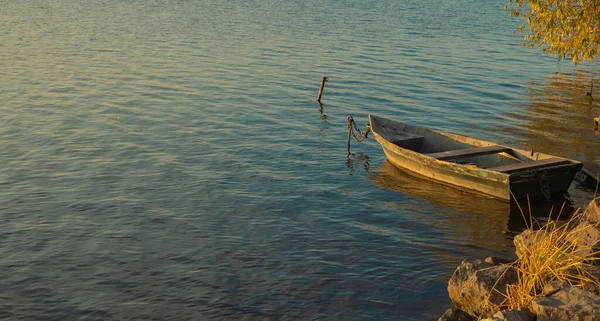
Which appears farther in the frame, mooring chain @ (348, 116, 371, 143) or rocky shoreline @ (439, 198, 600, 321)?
mooring chain @ (348, 116, 371, 143)

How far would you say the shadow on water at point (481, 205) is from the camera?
19.6m

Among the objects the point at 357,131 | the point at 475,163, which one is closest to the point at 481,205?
the point at 475,163

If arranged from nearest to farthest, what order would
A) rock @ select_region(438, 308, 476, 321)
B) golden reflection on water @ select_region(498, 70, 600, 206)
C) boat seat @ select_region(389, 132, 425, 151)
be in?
1. rock @ select_region(438, 308, 476, 321)
2. boat seat @ select_region(389, 132, 425, 151)
3. golden reflection on water @ select_region(498, 70, 600, 206)

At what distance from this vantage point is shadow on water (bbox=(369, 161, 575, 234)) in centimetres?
1958

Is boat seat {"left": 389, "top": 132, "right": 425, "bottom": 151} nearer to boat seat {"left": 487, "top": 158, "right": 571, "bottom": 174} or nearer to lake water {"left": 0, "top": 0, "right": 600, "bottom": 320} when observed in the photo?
lake water {"left": 0, "top": 0, "right": 600, "bottom": 320}

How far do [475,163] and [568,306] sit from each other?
12.9 m

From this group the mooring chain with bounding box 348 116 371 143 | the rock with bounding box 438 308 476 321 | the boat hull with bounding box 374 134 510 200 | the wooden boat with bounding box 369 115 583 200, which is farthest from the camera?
the mooring chain with bounding box 348 116 371 143

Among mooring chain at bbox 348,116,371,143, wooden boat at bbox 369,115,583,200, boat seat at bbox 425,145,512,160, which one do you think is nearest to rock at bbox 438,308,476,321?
wooden boat at bbox 369,115,583,200

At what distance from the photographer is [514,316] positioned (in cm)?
1045

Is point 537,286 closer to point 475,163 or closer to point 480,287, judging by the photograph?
point 480,287

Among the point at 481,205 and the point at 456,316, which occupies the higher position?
the point at 456,316

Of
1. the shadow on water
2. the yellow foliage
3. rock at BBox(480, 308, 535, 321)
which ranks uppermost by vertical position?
the yellow foliage

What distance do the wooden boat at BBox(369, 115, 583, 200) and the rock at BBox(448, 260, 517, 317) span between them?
24.5 feet

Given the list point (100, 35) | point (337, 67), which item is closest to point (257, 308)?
point (337, 67)
